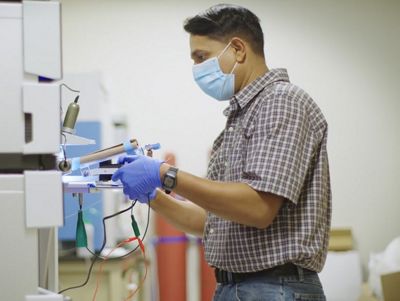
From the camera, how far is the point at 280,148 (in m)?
1.26

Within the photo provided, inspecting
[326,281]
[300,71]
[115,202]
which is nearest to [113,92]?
[115,202]

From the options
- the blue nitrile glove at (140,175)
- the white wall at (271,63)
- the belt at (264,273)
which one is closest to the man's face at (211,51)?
the blue nitrile glove at (140,175)

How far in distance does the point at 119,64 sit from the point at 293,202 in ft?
8.08

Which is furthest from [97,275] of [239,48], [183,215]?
[239,48]

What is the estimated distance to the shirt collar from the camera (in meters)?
1.44

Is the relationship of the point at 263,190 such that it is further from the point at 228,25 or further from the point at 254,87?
the point at 228,25

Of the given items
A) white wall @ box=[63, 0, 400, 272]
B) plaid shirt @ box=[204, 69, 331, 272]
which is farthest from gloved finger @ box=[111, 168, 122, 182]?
white wall @ box=[63, 0, 400, 272]

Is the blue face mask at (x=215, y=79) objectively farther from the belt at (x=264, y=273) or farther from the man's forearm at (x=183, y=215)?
the belt at (x=264, y=273)

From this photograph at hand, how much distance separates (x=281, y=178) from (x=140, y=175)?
0.34 meters

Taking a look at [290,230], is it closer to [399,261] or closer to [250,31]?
[250,31]

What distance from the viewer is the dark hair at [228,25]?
59.7 inches

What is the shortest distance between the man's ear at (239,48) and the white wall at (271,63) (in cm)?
196

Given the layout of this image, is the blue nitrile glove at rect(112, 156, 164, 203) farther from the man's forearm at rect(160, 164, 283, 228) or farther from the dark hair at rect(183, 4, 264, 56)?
the dark hair at rect(183, 4, 264, 56)

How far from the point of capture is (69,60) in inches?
138
